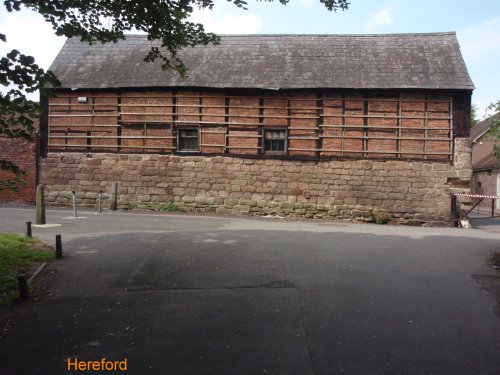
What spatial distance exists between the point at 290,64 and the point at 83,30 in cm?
1169

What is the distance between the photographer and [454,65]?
16.7 m

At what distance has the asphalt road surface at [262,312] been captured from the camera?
374 cm

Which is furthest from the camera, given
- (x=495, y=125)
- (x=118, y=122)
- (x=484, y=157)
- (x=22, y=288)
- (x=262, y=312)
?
(x=484, y=157)

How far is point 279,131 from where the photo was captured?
17375mm

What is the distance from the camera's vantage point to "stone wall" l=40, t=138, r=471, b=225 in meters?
16.3

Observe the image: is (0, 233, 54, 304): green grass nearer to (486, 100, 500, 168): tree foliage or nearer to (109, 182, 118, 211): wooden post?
(109, 182, 118, 211): wooden post

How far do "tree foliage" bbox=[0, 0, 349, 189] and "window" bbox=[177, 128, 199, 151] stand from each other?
9092mm

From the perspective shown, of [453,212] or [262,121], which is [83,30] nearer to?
[262,121]

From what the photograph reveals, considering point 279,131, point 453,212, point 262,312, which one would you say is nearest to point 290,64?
point 279,131

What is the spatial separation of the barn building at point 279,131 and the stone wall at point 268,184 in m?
0.04

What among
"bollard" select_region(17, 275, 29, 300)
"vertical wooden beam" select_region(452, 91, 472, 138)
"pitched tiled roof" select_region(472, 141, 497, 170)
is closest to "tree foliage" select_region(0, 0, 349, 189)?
"bollard" select_region(17, 275, 29, 300)

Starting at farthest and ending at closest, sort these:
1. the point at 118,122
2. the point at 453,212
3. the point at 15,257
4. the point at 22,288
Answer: the point at 118,122
the point at 453,212
the point at 15,257
the point at 22,288

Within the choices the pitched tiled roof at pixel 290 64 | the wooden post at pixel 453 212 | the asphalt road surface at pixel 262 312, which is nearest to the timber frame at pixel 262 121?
the pitched tiled roof at pixel 290 64

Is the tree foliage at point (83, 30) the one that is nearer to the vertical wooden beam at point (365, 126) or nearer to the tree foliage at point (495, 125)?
the tree foliage at point (495, 125)
